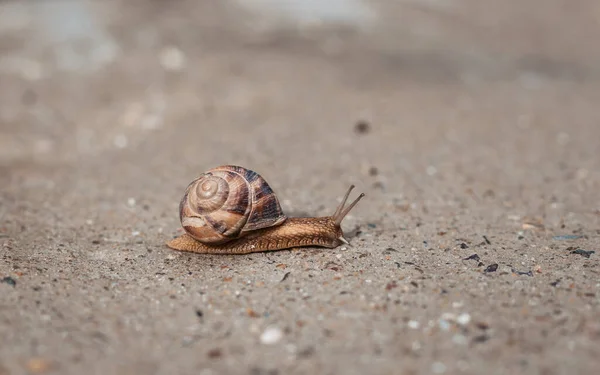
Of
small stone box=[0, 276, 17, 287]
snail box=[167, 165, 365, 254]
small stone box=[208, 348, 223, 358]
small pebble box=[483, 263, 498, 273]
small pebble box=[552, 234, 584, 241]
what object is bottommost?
small stone box=[208, 348, 223, 358]

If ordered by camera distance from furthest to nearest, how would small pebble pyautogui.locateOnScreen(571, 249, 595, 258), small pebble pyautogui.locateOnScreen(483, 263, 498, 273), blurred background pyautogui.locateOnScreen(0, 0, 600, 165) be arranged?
blurred background pyautogui.locateOnScreen(0, 0, 600, 165) → small pebble pyautogui.locateOnScreen(571, 249, 595, 258) → small pebble pyautogui.locateOnScreen(483, 263, 498, 273)

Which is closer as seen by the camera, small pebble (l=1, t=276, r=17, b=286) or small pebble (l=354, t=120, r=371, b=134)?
small pebble (l=1, t=276, r=17, b=286)

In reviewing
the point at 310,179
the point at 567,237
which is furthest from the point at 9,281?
the point at 567,237

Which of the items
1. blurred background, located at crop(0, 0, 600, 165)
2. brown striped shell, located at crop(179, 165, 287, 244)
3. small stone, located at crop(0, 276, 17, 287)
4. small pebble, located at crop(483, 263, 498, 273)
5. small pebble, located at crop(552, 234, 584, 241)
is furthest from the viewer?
blurred background, located at crop(0, 0, 600, 165)

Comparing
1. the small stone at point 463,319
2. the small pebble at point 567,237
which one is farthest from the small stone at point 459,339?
the small pebble at point 567,237

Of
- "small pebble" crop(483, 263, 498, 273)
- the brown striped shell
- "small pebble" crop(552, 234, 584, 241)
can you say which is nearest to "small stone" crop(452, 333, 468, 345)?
"small pebble" crop(483, 263, 498, 273)

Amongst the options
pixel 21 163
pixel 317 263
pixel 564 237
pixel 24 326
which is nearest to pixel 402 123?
pixel 564 237

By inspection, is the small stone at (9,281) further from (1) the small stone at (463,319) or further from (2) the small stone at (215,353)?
(1) the small stone at (463,319)

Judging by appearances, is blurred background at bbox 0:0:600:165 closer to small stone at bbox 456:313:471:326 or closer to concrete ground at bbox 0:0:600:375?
concrete ground at bbox 0:0:600:375
